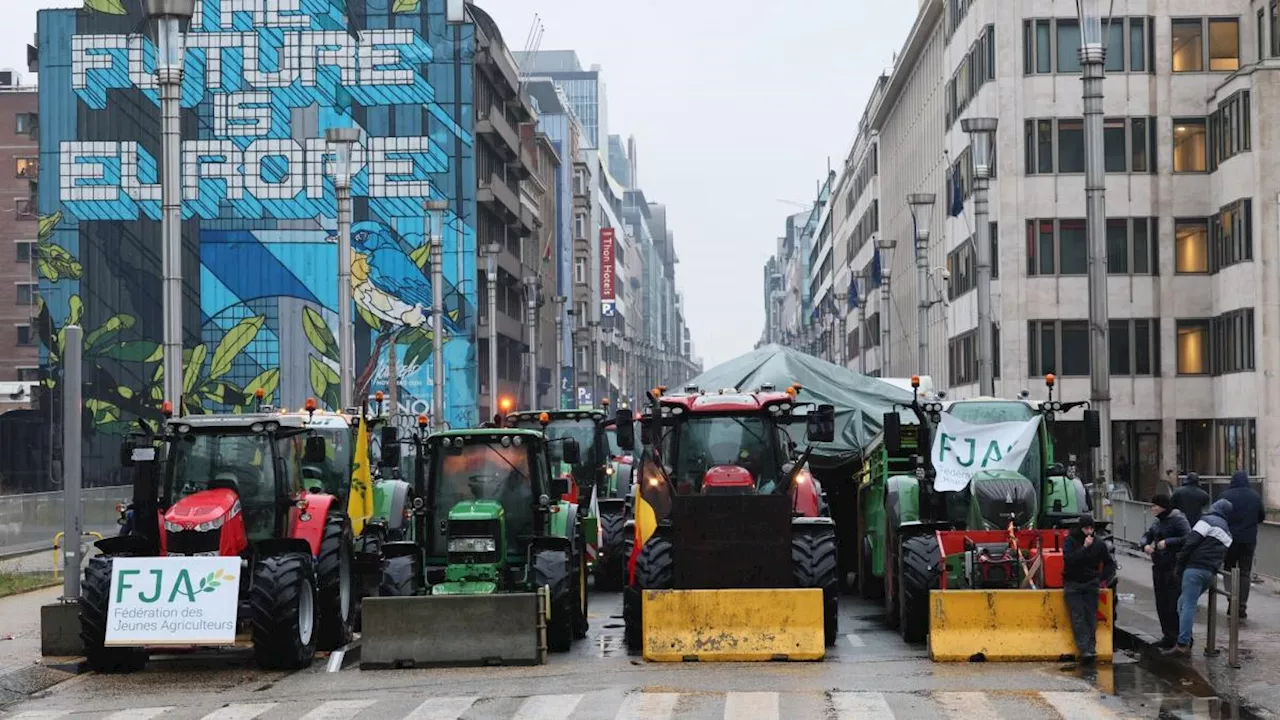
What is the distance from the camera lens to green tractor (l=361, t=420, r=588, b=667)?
19406 millimetres

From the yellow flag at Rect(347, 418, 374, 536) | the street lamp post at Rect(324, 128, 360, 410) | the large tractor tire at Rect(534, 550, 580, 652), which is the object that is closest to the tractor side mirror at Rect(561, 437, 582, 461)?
the large tractor tire at Rect(534, 550, 580, 652)

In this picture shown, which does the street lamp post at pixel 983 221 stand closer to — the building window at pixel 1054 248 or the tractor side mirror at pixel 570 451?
the building window at pixel 1054 248

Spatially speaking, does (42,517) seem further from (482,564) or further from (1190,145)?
(1190,145)

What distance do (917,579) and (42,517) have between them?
79.1 ft

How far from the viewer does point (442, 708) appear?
16.3 meters

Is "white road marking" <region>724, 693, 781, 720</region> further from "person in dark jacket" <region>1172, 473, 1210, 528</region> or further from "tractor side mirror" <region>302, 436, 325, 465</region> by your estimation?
"person in dark jacket" <region>1172, 473, 1210, 528</region>

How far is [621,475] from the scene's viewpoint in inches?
1248

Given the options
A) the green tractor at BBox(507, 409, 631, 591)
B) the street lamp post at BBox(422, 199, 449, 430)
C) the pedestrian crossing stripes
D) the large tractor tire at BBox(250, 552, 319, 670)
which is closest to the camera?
the pedestrian crossing stripes

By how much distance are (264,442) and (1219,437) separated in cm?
4583

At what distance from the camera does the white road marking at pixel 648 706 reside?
611 inches

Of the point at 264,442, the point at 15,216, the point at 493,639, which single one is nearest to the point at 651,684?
the point at 493,639

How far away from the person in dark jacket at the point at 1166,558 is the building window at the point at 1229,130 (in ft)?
129

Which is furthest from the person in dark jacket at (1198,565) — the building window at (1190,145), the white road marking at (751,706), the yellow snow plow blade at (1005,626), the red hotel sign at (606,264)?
the red hotel sign at (606,264)

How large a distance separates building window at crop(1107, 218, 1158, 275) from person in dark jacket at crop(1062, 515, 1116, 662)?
44208mm
